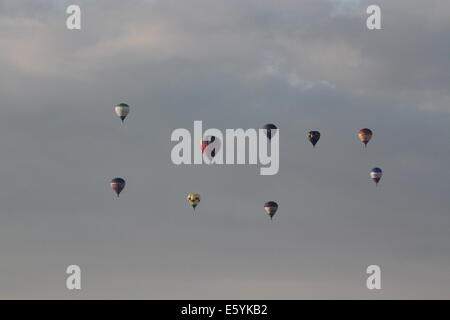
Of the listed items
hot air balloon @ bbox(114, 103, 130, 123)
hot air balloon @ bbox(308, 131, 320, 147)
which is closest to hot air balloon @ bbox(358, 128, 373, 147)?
hot air balloon @ bbox(308, 131, 320, 147)

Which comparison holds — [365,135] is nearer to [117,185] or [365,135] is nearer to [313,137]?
[313,137]

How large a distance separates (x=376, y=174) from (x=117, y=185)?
139 ft

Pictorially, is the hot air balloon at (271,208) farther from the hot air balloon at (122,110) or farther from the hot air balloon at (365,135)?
the hot air balloon at (122,110)

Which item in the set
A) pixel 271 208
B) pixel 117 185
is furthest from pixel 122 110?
pixel 271 208

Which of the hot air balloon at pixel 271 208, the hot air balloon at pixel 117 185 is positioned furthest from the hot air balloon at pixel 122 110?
the hot air balloon at pixel 271 208

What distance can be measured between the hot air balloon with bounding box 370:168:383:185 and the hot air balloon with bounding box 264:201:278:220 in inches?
648

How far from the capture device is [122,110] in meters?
129

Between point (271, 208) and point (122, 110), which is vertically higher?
point (122, 110)

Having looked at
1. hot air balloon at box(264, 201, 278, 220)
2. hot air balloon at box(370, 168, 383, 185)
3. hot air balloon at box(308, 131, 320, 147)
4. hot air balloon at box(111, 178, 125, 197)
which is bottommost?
hot air balloon at box(264, 201, 278, 220)

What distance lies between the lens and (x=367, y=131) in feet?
438

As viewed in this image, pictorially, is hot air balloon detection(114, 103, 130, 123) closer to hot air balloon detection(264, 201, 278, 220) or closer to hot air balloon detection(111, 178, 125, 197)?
hot air balloon detection(111, 178, 125, 197)

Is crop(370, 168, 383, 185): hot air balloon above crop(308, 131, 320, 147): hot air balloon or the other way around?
the other way around

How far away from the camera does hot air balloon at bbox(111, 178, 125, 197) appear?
126m
